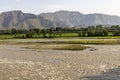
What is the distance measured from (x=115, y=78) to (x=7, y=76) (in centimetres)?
1466

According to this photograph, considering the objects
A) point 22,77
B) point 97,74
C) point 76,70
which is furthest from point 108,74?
point 22,77

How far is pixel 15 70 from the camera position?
3975cm

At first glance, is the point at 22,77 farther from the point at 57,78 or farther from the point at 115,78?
the point at 115,78

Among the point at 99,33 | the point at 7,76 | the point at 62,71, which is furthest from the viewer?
the point at 99,33

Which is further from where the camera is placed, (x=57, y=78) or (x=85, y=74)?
(x=85, y=74)

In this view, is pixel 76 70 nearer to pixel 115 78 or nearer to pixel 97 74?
pixel 97 74

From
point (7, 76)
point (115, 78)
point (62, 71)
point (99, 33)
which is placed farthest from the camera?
point (99, 33)

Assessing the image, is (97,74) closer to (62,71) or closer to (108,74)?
(108,74)

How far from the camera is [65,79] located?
106ft

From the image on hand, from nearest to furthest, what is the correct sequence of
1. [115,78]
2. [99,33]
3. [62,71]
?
[115,78] → [62,71] → [99,33]

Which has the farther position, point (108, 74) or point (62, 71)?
point (62, 71)

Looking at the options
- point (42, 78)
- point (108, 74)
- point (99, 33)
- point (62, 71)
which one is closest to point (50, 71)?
point (62, 71)

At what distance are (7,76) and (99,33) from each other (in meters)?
130

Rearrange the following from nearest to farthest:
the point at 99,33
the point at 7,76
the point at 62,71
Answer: the point at 7,76 < the point at 62,71 < the point at 99,33
